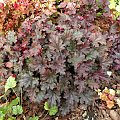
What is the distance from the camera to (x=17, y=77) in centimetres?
305

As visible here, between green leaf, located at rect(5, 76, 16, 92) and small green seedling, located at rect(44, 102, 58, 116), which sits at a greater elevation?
green leaf, located at rect(5, 76, 16, 92)

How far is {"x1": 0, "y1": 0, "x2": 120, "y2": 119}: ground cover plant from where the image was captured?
2.89 metres

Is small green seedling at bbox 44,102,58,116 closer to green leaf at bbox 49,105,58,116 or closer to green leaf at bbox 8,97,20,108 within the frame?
green leaf at bbox 49,105,58,116

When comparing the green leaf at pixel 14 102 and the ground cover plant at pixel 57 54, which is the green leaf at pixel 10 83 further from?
the green leaf at pixel 14 102

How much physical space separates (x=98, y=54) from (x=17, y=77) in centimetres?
76

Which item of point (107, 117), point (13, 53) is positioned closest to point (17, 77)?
point (13, 53)

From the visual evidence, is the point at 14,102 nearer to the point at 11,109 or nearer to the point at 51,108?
the point at 11,109

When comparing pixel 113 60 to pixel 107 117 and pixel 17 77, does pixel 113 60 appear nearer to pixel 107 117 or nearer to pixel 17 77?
pixel 107 117

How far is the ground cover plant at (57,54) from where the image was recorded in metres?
2.89

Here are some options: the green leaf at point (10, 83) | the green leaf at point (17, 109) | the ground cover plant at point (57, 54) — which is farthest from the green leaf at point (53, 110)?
the green leaf at point (10, 83)

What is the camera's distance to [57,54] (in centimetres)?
287

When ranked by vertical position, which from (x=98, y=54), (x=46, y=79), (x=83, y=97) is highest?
(x=98, y=54)

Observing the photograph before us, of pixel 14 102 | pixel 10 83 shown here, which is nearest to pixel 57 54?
pixel 10 83

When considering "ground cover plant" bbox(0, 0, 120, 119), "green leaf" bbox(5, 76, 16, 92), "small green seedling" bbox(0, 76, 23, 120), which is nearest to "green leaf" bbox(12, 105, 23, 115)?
"small green seedling" bbox(0, 76, 23, 120)
